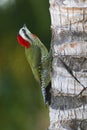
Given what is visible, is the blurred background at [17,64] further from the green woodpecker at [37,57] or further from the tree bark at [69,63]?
the tree bark at [69,63]

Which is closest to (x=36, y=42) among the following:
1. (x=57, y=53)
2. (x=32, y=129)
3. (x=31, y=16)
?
(x=57, y=53)

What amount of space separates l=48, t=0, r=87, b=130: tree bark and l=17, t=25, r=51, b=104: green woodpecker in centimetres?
50

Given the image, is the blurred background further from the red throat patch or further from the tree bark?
the tree bark

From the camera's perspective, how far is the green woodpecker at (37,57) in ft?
18.0

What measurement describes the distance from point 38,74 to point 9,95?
3346mm

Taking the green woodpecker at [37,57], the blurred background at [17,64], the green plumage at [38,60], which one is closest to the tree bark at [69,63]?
the green woodpecker at [37,57]

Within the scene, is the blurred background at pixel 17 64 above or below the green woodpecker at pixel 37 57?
below

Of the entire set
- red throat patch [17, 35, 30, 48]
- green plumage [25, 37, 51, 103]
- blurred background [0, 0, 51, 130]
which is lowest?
blurred background [0, 0, 51, 130]

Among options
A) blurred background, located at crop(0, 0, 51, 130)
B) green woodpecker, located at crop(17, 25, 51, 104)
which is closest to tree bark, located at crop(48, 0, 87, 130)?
green woodpecker, located at crop(17, 25, 51, 104)

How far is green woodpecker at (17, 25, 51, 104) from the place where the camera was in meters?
5.50

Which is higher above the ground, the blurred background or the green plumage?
the green plumage

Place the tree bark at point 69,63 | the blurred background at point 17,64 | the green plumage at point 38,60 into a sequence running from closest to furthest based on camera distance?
the tree bark at point 69,63, the green plumage at point 38,60, the blurred background at point 17,64

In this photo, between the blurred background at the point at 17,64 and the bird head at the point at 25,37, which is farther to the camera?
the blurred background at the point at 17,64

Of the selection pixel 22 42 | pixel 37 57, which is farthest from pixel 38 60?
pixel 22 42
